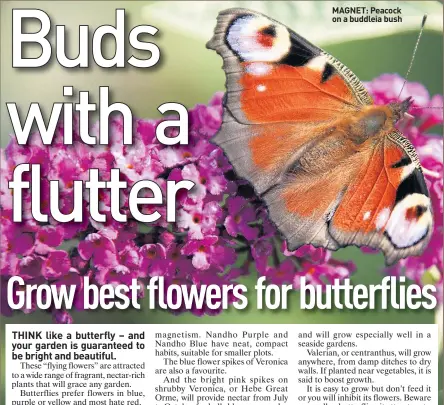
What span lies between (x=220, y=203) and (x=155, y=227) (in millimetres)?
196

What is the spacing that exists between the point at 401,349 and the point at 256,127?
848 mm

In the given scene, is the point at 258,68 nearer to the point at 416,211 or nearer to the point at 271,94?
the point at 271,94

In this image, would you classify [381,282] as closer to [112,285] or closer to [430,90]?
[430,90]

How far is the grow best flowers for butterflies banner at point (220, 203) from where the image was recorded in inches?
68.1

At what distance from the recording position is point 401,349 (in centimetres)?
199

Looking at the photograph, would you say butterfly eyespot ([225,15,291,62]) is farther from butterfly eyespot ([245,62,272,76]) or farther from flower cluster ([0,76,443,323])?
flower cluster ([0,76,443,323])

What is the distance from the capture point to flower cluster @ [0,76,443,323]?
176cm

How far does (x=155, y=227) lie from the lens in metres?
1.80

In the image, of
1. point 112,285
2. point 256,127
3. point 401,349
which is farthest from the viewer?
point 401,349

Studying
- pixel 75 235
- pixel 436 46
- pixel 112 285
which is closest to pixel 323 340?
pixel 112 285

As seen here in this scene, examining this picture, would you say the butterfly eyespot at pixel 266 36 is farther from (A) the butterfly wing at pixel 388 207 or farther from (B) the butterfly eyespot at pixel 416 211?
(B) the butterfly eyespot at pixel 416 211
